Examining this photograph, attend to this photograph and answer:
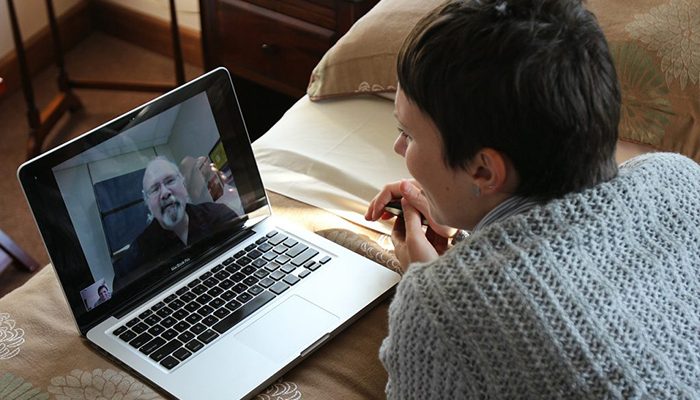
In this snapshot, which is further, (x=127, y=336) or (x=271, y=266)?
(x=271, y=266)

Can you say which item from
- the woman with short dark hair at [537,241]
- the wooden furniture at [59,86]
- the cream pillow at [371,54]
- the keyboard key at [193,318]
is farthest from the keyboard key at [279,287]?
the wooden furniture at [59,86]

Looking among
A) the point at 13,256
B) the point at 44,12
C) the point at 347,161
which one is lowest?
the point at 13,256

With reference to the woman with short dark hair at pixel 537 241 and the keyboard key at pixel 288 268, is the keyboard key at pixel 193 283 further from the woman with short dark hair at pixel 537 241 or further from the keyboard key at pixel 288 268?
the woman with short dark hair at pixel 537 241

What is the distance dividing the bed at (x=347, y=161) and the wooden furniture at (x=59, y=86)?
0.94 meters

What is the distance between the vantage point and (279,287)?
3.87ft

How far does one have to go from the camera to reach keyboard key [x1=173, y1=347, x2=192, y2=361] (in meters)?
1.07

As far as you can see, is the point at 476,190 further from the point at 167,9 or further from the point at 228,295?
Answer: the point at 167,9

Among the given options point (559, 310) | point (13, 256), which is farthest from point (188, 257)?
point (13, 256)

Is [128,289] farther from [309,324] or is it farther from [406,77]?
[406,77]

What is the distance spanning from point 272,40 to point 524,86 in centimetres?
138

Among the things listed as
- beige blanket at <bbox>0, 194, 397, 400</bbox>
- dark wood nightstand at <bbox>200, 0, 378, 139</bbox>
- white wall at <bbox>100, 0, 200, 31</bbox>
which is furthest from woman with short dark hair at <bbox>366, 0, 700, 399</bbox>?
white wall at <bbox>100, 0, 200, 31</bbox>

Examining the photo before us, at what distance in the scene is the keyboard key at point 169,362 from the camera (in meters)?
1.06

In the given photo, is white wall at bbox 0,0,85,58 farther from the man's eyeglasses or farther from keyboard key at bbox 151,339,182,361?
keyboard key at bbox 151,339,182,361

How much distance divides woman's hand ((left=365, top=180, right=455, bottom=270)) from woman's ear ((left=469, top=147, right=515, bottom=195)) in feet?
0.83
